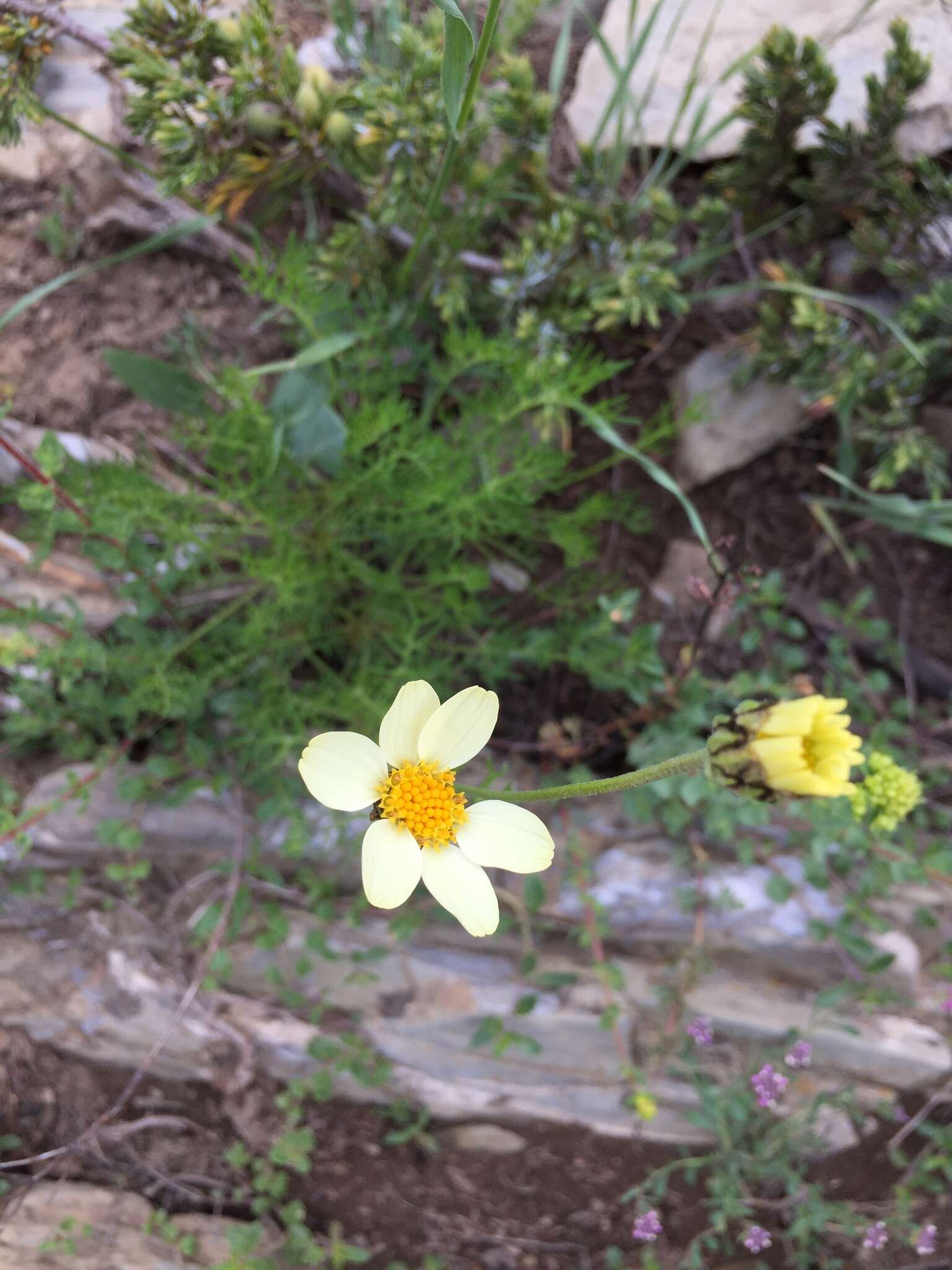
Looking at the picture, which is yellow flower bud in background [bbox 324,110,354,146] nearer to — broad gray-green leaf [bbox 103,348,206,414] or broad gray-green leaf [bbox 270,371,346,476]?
broad gray-green leaf [bbox 270,371,346,476]

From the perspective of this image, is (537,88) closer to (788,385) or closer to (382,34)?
(382,34)

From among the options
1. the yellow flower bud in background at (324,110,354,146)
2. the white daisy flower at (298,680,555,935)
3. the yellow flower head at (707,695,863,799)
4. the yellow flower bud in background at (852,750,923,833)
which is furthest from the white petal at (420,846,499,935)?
the yellow flower bud in background at (324,110,354,146)

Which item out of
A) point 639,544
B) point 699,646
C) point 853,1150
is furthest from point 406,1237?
point 639,544

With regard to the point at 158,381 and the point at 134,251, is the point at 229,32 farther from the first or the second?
the point at 158,381

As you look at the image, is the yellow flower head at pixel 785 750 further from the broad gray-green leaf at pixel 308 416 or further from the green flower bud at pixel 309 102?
the green flower bud at pixel 309 102

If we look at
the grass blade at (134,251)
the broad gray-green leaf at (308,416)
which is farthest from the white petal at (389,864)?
the grass blade at (134,251)
